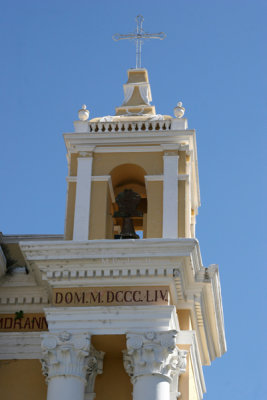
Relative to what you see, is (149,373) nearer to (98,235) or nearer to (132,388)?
(132,388)

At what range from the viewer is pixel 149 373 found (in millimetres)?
19328

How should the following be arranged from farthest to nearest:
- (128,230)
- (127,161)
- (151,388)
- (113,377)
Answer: (128,230) < (127,161) < (113,377) < (151,388)

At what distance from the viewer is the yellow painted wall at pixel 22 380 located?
20.7 metres

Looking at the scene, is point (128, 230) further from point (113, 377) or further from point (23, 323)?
point (113, 377)

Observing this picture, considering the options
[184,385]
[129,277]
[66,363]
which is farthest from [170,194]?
[66,363]

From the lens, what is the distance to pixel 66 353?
19.6 m

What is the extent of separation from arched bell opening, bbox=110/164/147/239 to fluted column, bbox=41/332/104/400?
3764mm

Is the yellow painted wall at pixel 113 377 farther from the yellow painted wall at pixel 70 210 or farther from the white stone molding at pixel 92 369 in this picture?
the yellow painted wall at pixel 70 210

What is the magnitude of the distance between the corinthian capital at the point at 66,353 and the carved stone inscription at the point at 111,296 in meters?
0.69

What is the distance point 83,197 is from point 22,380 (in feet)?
12.8

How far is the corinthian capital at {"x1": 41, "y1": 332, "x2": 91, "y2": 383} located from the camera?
19.5m

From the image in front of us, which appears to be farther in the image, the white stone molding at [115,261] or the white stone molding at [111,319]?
the white stone molding at [115,261]

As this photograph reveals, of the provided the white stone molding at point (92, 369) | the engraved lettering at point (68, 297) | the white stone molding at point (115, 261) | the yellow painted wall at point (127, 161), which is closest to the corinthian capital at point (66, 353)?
the white stone molding at point (92, 369)

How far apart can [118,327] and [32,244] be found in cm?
223
